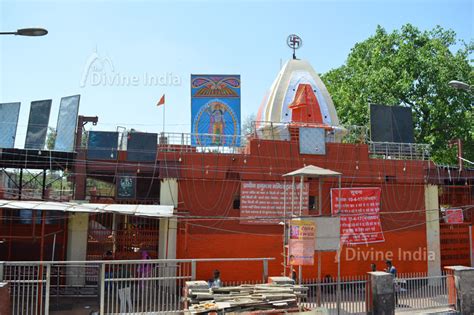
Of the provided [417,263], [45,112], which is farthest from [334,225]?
[45,112]

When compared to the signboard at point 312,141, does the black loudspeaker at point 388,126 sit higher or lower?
higher

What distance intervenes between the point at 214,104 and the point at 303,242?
8.61 metres

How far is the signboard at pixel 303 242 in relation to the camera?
41.6ft

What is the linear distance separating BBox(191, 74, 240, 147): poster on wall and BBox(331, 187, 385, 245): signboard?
5.36 meters

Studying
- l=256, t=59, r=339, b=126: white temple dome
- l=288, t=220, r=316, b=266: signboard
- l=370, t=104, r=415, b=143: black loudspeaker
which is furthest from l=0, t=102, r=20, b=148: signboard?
l=370, t=104, r=415, b=143: black loudspeaker

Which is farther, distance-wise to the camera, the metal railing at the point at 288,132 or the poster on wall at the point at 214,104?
the metal railing at the point at 288,132

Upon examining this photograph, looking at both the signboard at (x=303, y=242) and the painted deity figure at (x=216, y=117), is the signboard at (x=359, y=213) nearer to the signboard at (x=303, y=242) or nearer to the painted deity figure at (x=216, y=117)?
the signboard at (x=303, y=242)

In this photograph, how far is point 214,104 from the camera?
19.4m

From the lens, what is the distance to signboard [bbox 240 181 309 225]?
17.2 metres

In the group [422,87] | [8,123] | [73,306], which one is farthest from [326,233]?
[422,87]

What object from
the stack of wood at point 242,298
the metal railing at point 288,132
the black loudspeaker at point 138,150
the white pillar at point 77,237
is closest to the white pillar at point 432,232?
the metal railing at point 288,132

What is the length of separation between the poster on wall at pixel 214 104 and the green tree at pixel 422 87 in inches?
430

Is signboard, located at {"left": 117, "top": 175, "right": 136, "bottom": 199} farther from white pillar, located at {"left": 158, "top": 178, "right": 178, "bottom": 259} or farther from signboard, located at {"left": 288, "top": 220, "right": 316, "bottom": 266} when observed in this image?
signboard, located at {"left": 288, "top": 220, "right": 316, "bottom": 266}

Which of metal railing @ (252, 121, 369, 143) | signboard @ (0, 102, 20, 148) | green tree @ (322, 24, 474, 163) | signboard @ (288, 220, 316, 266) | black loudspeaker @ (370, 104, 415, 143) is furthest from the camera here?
green tree @ (322, 24, 474, 163)
